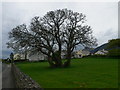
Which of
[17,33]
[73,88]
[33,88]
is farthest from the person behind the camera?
[17,33]

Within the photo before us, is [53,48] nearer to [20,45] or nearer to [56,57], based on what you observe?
[56,57]

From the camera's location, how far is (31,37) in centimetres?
2977

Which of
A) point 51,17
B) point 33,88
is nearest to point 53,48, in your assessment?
point 51,17

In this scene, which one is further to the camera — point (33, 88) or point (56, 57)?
point (56, 57)

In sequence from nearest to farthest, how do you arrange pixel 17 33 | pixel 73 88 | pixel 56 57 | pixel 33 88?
pixel 33 88 → pixel 73 88 → pixel 17 33 → pixel 56 57

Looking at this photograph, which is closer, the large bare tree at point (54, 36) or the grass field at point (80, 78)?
the grass field at point (80, 78)

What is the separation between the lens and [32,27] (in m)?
30.9

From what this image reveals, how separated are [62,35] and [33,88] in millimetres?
26892

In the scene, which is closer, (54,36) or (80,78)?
(80,78)

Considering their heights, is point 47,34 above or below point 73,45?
above

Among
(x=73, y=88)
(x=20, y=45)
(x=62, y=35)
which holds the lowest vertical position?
(x=73, y=88)

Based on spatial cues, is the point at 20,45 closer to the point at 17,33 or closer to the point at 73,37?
the point at 17,33

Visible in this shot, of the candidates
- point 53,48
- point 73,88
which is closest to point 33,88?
point 73,88

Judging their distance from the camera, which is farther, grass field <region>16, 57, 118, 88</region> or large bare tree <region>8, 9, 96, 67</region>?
large bare tree <region>8, 9, 96, 67</region>
